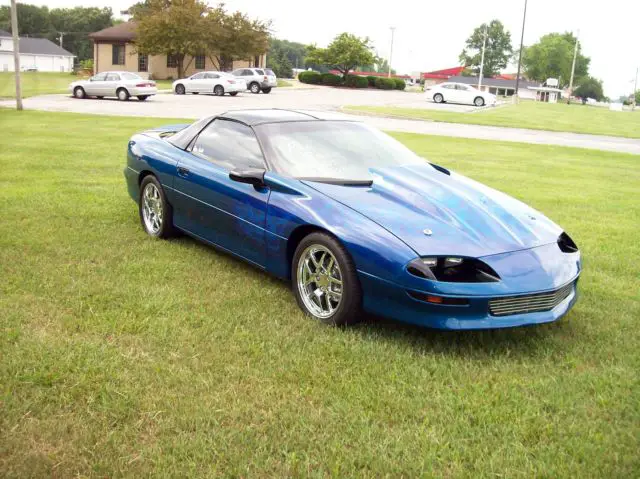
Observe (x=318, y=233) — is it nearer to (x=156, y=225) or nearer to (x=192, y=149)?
(x=192, y=149)

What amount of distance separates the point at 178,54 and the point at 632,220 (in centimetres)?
5146

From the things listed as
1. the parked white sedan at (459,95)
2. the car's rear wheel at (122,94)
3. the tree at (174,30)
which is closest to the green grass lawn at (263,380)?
the car's rear wheel at (122,94)

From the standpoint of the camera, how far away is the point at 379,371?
373 cm

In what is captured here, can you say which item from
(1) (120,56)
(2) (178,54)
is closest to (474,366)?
(2) (178,54)

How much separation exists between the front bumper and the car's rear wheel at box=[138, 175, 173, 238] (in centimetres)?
266

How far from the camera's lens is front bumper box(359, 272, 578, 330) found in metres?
3.90

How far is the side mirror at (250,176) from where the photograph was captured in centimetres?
484

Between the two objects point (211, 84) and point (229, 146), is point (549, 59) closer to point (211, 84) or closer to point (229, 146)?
point (211, 84)

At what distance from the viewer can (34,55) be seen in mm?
100250

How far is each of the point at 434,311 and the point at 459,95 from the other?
4347cm

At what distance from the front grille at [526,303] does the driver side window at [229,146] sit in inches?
82.6

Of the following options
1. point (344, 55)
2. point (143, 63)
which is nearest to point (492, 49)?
point (344, 55)

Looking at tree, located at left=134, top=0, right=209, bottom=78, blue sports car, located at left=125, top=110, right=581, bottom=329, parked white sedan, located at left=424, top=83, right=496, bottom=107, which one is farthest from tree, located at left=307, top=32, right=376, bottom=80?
blue sports car, located at left=125, top=110, right=581, bottom=329

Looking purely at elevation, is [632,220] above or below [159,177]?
below
